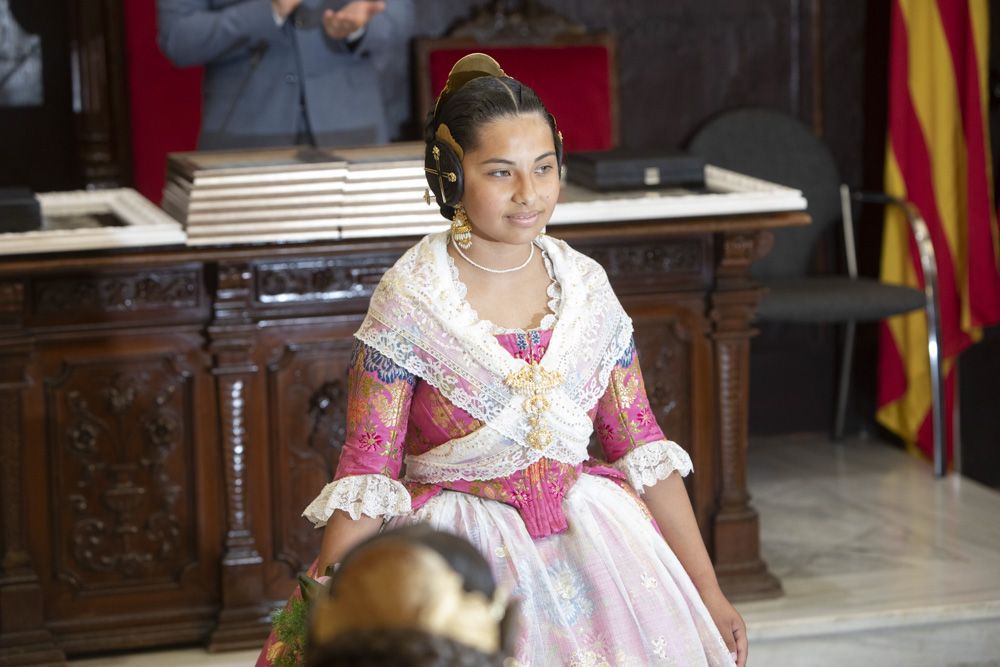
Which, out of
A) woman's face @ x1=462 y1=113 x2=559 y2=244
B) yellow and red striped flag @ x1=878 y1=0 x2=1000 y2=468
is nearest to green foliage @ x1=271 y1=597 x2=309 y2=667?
woman's face @ x1=462 y1=113 x2=559 y2=244

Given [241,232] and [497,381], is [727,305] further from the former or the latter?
[497,381]

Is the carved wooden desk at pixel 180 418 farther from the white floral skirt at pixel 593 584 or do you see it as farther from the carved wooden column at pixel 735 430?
the white floral skirt at pixel 593 584

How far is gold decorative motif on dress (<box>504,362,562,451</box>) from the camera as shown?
1.86 metres

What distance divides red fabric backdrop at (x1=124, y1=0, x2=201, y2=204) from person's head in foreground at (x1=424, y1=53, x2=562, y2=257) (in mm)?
2872

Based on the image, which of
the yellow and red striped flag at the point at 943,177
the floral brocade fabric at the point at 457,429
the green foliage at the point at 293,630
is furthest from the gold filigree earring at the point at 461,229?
the yellow and red striped flag at the point at 943,177

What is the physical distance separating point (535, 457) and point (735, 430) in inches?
60.9

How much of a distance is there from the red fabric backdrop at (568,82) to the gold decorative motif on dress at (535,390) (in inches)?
110

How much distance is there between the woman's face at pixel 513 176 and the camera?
180 centimetres

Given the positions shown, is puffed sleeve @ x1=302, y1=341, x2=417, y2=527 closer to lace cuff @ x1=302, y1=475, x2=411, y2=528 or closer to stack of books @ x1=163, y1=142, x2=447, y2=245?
lace cuff @ x1=302, y1=475, x2=411, y2=528

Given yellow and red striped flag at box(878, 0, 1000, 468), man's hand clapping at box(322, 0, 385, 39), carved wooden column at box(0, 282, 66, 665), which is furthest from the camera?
yellow and red striped flag at box(878, 0, 1000, 468)

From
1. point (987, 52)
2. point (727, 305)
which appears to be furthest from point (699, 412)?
point (987, 52)

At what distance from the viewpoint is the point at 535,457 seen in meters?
1.89

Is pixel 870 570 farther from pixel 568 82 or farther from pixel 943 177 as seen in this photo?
pixel 568 82

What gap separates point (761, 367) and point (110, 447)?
98.4 inches
